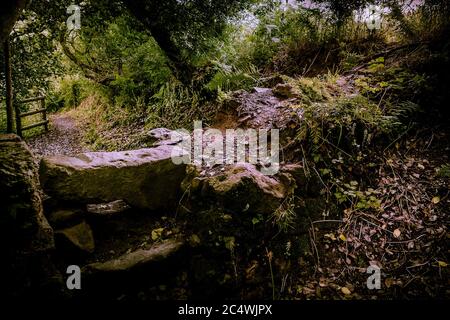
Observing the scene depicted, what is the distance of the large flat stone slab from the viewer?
2851 millimetres

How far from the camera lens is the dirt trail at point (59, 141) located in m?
6.39

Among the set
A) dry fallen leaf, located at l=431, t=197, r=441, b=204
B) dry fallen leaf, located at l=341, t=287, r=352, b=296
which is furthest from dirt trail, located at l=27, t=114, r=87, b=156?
dry fallen leaf, located at l=431, t=197, r=441, b=204

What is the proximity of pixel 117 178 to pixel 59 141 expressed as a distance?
532 centimetres

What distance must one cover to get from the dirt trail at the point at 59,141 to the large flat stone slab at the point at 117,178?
356cm

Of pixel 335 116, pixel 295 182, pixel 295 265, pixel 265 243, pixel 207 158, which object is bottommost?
pixel 295 265

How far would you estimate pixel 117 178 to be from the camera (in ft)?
10.2

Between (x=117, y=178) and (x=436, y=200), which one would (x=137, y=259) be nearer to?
(x=117, y=178)

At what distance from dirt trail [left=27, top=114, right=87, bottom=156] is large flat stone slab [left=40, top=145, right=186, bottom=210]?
11.7 feet

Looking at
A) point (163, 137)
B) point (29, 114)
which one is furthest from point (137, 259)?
point (29, 114)

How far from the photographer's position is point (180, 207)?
3.18 m

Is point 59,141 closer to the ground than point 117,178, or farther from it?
farther from it
